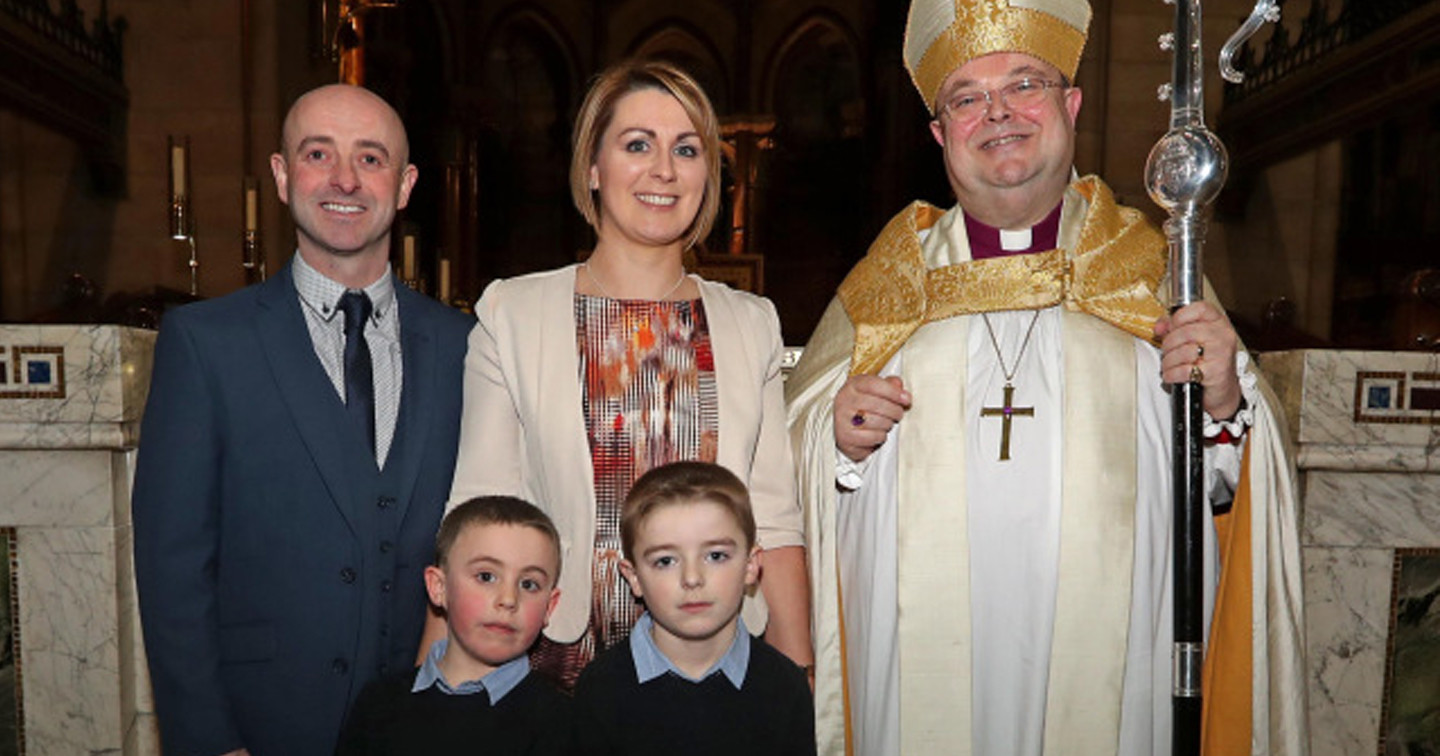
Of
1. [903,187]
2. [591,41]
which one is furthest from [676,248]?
[591,41]

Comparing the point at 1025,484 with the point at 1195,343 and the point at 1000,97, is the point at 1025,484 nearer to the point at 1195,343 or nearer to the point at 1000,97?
the point at 1195,343

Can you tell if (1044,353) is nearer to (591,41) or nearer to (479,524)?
(479,524)

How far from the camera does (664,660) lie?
1.84 m

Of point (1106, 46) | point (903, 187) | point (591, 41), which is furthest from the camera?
point (591, 41)

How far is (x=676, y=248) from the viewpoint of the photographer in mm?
2109

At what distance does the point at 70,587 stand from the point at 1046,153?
9.70ft

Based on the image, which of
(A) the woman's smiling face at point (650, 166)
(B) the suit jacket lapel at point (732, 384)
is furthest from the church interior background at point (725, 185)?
(B) the suit jacket lapel at point (732, 384)

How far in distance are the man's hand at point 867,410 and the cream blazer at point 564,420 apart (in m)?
0.15

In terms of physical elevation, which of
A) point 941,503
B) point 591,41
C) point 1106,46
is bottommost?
point 941,503

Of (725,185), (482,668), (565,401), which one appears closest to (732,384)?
(565,401)

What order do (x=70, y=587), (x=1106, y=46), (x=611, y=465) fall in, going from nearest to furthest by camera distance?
(x=611, y=465), (x=70, y=587), (x=1106, y=46)

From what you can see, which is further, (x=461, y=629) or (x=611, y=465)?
(x=611, y=465)

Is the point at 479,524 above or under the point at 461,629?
above

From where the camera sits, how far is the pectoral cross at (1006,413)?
7.44ft
